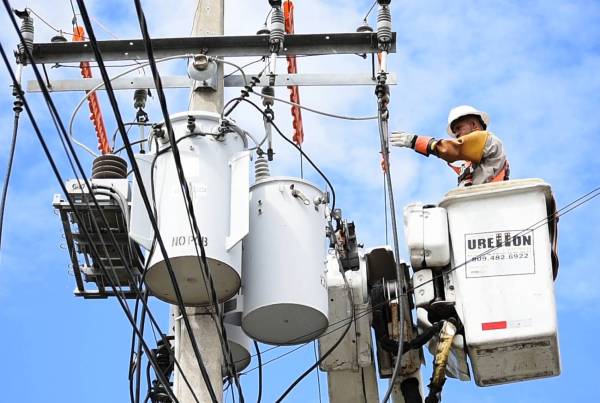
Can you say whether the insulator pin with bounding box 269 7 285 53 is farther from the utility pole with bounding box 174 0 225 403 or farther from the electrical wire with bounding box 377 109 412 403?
the utility pole with bounding box 174 0 225 403

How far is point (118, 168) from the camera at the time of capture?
7.50 meters

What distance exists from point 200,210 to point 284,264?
60cm

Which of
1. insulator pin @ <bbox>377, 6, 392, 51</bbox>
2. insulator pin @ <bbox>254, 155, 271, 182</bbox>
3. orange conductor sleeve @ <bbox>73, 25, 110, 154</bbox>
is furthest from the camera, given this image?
orange conductor sleeve @ <bbox>73, 25, 110, 154</bbox>

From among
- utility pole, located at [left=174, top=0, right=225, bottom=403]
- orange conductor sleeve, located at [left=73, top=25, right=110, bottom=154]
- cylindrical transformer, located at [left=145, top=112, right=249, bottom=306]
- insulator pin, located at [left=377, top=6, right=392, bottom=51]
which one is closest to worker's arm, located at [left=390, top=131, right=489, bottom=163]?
insulator pin, located at [left=377, top=6, right=392, bottom=51]

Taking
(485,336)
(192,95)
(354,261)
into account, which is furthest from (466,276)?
(192,95)

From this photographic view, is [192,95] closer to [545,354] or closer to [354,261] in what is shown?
[354,261]

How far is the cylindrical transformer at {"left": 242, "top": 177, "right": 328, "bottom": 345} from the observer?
6.79m

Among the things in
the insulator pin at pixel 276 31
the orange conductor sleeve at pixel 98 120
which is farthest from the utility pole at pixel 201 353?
the orange conductor sleeve at pixel 98 120

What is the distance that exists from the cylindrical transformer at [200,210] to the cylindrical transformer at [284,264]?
187 millimetres

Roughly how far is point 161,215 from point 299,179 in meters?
0.96

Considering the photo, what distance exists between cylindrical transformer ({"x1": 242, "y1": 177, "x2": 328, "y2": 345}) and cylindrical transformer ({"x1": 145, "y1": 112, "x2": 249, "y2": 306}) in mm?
187

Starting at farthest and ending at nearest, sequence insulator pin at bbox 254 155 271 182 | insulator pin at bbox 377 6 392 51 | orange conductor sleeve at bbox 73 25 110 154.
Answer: orange conductor sleeve at bbox 73 25 110 154
insulator pin at bbox 377 6 392 51
insulator pin at bbox 254 155 271 182

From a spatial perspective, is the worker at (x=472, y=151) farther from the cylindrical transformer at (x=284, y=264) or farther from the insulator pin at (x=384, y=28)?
the cylindrical transformer at (x=284, y=264)

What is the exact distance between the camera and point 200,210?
6.60 metres
